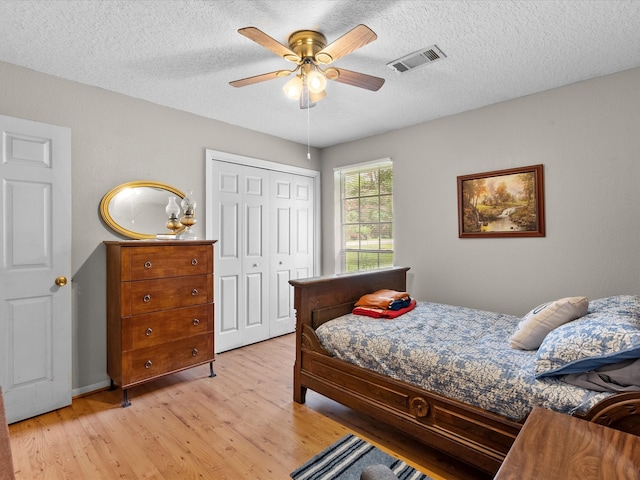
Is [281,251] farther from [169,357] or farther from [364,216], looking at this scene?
[169,357]

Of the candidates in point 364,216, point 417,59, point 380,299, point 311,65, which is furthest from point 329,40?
point 364,216

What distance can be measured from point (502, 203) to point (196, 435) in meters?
3.18

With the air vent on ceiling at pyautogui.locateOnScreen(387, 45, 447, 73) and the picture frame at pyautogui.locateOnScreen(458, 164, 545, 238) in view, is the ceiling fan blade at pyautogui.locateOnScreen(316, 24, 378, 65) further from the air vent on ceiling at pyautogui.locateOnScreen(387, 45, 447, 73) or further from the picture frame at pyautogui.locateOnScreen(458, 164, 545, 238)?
the picture frame at pyautogui.locateOnScreen(458, 164, 545, 238)

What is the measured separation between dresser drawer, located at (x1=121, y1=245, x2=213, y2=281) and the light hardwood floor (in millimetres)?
974

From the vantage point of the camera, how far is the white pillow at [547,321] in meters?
1.88

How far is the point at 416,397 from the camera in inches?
74.6

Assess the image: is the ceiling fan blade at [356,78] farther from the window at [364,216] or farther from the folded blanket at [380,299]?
the window at [364,216]

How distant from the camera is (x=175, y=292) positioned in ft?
9.34

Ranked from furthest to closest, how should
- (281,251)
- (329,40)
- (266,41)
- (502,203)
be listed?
1. (281,251)
2. (502,203)
3. (329,40)
4. (266,41)

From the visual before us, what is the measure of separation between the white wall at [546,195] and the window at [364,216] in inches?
7.2

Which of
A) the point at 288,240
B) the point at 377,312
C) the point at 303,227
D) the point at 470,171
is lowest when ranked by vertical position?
the point at 377,312

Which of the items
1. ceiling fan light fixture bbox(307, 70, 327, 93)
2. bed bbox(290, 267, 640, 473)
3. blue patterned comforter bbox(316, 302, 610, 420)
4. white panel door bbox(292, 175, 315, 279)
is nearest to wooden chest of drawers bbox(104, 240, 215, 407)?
bed bbox(290, 267, 640, 473)

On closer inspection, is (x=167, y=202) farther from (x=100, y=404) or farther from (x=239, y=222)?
(x=100, y=404)

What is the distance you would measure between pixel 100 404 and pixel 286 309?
222cm
